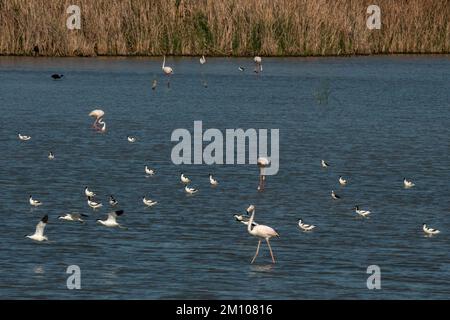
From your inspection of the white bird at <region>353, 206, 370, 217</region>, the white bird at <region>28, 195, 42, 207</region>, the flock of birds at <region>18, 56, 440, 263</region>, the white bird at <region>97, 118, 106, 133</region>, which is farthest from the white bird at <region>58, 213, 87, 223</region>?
the white bird at <region>97, 118, 106, 133</region>

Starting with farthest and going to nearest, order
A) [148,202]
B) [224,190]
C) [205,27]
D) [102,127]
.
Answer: [205,27] → [102,127] → [224,190] → [148,202]

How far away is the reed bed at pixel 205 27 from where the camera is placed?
43906mm

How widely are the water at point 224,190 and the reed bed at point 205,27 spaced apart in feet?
11.5

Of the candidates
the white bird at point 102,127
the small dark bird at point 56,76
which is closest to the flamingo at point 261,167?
the white bird at point 102,127

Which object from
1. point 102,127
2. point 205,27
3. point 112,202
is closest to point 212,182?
point 112,202

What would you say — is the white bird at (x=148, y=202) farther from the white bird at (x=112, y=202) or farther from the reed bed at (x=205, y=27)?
the reed bed at (x=205, y=27)

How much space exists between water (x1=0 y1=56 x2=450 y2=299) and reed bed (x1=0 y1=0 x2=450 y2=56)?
351 cm

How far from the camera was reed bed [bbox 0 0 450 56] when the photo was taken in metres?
43.9

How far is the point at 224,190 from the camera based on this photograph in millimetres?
20328

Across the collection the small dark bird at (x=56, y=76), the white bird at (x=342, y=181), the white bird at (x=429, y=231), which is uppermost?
the white bird at (x=429, y=231)

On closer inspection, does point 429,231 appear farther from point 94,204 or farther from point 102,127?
point 102,127

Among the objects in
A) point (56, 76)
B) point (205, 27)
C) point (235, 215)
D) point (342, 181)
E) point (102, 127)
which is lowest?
point (56, 76)

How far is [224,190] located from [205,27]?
25882 mm

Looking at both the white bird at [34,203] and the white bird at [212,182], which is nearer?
the white bird at [34,203]
